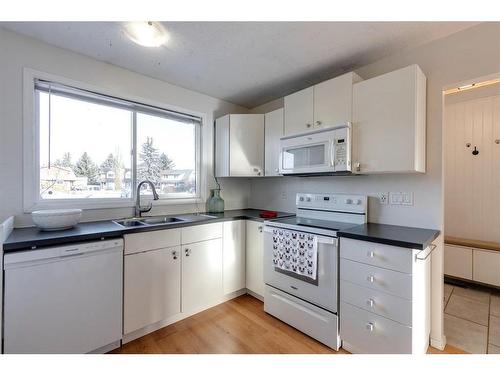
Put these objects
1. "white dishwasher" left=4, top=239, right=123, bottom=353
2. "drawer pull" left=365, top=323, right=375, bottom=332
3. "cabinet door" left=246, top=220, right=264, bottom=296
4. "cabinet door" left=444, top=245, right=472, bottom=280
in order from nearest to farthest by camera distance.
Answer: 1. "white dishwasher" left=4, top=239, right=123, bottom=353
2. "drawer pull" left=365, top=323, right=375, bottom=332
3. "cabinet door" left=246, top=220, right=264, bottom=296
4. "cabinet door" left=444, top=245, right=472, bottom=280

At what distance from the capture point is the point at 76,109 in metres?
2.01

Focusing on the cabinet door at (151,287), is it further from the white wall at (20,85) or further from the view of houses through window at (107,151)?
the view of houses through window at (107,151)

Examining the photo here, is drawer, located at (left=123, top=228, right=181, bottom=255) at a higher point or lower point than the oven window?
lower

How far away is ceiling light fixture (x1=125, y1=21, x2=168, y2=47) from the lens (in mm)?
1560

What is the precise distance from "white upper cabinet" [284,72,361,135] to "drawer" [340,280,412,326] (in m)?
1.30

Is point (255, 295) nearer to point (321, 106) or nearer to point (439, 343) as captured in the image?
point (439, 343)

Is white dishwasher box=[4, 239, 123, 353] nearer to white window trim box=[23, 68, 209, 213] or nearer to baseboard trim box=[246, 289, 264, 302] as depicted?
white window trim box=[23, 68, 209, 213]

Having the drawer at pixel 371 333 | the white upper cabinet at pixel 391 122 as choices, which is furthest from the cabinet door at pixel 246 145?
the drawer at pixel 371 333

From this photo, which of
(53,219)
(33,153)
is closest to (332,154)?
(53,219)

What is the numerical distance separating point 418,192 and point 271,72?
5.58 ft

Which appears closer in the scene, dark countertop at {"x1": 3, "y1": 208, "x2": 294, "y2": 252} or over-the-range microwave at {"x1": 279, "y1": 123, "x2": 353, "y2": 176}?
dark countertop at {"x1": 3, "y1": 208, "x2": 294, "y2": 252}

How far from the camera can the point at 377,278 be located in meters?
1.48

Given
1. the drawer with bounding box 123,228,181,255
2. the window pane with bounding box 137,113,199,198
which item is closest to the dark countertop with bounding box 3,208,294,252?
the drawer with bounding box 123,228,181,255

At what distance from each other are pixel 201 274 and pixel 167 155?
1.35 m
